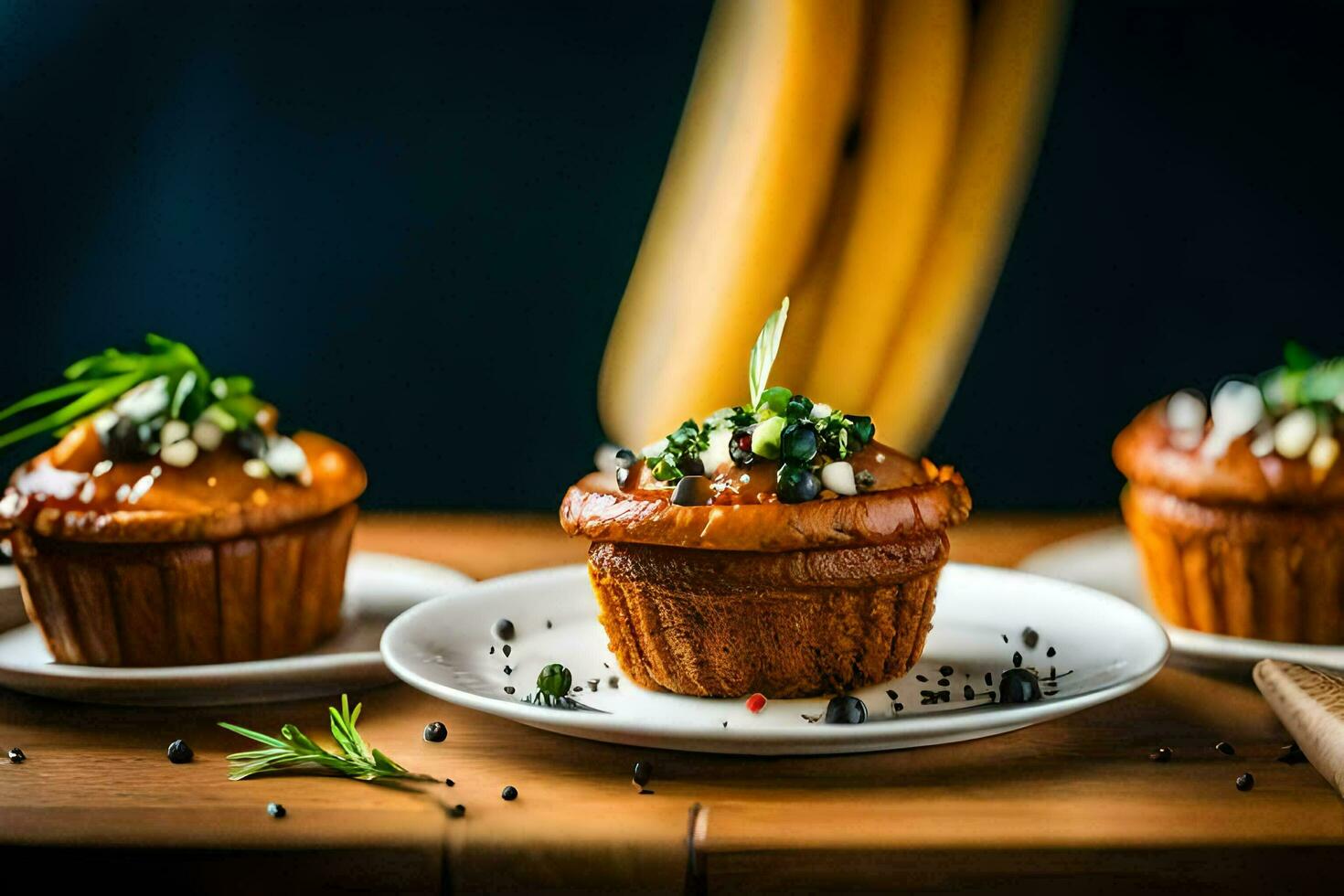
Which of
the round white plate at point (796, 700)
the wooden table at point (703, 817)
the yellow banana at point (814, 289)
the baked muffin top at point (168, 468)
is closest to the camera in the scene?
the wooden table at point (703, 817)

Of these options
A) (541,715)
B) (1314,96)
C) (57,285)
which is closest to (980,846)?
(541,715)

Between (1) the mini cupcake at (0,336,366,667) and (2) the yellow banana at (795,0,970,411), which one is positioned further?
(2) the yellow banana at (795,0,970,411)

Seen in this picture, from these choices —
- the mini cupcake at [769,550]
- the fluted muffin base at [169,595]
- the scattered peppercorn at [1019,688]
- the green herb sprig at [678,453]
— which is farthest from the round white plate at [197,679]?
the scattered peppercorn at [1019,688]

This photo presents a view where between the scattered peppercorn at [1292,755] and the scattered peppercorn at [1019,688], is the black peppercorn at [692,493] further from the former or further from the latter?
the scattered peppercorn at [1292,755]

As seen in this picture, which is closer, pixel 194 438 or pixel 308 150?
pixel 194 438

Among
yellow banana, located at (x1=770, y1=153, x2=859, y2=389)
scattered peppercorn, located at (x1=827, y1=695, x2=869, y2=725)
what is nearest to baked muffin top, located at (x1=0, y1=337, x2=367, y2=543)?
scattered peppercorn, located at (x1=827, y1=695, x2=869, y2=725)

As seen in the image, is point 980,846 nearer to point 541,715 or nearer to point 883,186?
point 541,715

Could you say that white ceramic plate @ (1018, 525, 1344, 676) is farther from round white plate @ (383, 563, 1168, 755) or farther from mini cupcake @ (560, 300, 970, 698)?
mini cupcake @ (560, 300, 970, 698)
